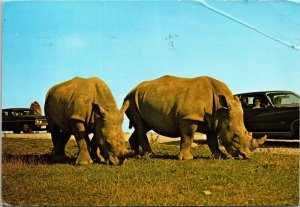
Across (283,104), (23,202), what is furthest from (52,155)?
(283,104)

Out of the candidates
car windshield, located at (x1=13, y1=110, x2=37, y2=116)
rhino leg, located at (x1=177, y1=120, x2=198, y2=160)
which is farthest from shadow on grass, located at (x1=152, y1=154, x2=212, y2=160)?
car windshield, located at (x1=13, y1=110, x2=37, y2=116)

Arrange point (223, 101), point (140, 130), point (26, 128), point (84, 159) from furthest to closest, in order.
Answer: point (26, 128) < point (140, 130) < point (223, 101) < point (84, 159)

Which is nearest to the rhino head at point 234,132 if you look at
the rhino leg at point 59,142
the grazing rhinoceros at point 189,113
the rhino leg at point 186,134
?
the grazing rhinoceros at point 189,113

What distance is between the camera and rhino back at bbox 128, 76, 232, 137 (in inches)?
450

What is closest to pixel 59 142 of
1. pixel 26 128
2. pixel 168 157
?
pixel 168 157

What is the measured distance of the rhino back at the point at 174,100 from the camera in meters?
11.4

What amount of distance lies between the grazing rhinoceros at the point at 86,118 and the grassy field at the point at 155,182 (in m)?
0.44

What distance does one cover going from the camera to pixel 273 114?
1441 centimetres

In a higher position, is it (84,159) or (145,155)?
(84,159)

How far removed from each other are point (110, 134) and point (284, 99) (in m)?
5.93

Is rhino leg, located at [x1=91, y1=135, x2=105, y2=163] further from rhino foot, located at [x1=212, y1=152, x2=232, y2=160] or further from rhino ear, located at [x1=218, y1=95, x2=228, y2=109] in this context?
rhino ear, located at [x1=218, y1=95, x2=228, y2=109]

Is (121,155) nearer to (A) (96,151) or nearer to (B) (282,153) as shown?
(A) (96,151)

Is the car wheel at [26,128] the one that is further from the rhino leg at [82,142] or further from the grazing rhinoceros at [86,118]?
the rhino leg at [82,142]

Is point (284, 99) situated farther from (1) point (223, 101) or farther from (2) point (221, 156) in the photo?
(1) point (223, 101)
